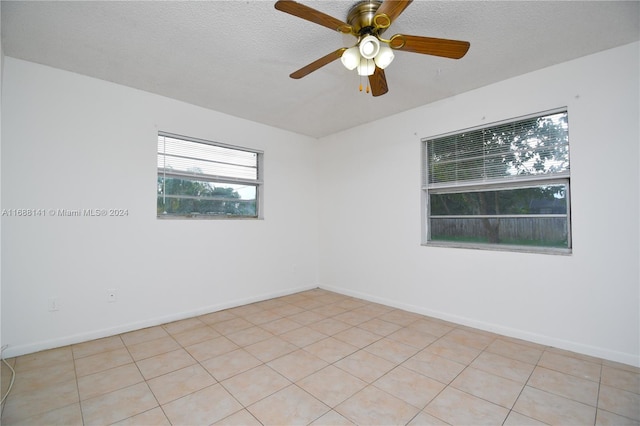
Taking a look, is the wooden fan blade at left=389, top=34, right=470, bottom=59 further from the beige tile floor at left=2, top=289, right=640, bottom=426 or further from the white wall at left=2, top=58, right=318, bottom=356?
the white wall at left=2, top=58, right=318, bottom=356

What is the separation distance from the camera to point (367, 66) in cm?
192

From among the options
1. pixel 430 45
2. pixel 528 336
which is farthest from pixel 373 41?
pixel 528 336

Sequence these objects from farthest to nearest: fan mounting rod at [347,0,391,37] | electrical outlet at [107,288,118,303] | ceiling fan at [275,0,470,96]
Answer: electrical outlet at [107,288,118,303] → fan mounting rod at [347,0,391,37] → ceiling fan at [275,0,470,96]

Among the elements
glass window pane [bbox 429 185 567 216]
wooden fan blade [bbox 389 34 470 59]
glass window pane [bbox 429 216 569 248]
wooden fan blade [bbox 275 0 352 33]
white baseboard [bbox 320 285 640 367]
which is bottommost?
white baseboard [bbox 320 285 640 367]

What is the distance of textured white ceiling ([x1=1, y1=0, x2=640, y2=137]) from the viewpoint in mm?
1920

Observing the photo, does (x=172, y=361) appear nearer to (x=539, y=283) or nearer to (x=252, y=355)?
(x=252, y=355)

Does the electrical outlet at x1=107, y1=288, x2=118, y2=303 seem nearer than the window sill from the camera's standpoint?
No

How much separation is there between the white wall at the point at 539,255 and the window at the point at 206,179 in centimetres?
166

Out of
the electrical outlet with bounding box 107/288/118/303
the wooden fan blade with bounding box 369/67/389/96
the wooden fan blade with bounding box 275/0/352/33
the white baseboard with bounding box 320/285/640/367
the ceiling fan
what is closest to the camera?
the wooden fan blade with bounding box 275/0/352/33

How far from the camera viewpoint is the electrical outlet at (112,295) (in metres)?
2.84

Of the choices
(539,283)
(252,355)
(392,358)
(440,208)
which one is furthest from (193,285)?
(539,283)

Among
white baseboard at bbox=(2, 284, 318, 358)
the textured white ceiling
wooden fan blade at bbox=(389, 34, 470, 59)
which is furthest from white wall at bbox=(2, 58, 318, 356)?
wooden fan blade at bbox=(389, 34, 470, 59)

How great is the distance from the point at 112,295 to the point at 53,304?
0.43m

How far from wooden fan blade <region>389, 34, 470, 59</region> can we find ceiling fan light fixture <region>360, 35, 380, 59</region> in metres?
0.10
